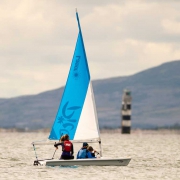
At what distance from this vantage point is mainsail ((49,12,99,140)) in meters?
55.5

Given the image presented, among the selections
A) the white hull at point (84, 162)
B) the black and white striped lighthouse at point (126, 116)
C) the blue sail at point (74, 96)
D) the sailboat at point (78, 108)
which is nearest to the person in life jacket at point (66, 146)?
the white hull at point (84, 162)

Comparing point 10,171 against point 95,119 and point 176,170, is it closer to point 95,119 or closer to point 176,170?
point 95,119

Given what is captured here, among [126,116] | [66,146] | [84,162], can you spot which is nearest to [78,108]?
[66,146]

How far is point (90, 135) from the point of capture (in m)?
55.0

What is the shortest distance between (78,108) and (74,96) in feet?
2.60

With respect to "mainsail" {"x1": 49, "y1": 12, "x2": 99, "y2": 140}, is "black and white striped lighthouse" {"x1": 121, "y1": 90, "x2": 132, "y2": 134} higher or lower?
higher

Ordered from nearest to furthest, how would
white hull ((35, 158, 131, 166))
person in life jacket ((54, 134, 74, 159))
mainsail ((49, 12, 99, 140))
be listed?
person in life jacket ((54, 134, 74, 159)), white hull ((35, 158, 131, 166)), mainsail ((49, 12, 99, 140))

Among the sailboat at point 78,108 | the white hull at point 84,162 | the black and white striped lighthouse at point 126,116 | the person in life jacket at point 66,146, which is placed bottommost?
the white hull at point 84,162

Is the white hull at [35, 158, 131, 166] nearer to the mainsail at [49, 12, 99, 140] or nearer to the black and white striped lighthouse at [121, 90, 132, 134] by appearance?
the mainsail at [49, 12, 99, 140]

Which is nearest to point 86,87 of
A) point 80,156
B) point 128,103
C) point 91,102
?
point 91,102

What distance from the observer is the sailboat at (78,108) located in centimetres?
5534

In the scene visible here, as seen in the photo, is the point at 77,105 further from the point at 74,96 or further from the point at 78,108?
the point at 74,96

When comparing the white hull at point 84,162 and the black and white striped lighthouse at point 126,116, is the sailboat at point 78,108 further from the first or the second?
the black and white striped lighthouse at point 126,116

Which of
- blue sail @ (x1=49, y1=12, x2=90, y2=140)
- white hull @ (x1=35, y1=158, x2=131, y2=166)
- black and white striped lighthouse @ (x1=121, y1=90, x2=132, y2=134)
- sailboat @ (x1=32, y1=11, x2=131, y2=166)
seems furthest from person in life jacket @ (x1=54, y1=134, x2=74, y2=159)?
black and white striped lighthouse @ (x1=121, y1=90, x2=132, y2=134)
